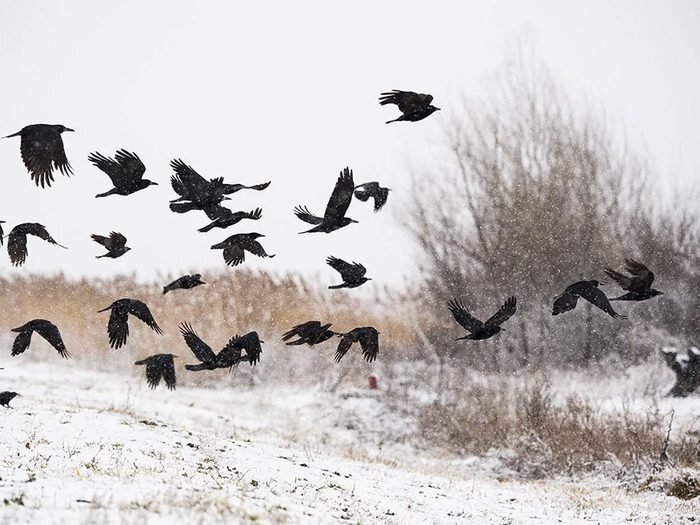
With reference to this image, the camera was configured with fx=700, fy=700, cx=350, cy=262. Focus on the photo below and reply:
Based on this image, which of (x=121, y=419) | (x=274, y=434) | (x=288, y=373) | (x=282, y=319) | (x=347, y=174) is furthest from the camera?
(x=282, y=319)

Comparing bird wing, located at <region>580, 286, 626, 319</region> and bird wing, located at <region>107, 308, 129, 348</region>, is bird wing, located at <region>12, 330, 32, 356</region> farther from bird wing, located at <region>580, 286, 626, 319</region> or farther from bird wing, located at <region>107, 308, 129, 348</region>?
bird wing, located at <region>580, 286, 626, 319</region>

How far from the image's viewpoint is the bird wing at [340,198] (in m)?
6.96

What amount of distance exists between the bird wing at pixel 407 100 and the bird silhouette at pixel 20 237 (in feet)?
12.5

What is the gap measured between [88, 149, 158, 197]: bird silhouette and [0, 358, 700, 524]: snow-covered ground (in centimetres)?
284

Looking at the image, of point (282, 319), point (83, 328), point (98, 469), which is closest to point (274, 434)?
point (282, 319)

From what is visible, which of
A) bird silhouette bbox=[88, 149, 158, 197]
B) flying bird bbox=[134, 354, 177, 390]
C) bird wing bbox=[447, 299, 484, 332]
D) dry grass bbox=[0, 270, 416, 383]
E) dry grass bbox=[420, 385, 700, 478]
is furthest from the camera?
dry grass bbox=[0, 270, 416, 383]

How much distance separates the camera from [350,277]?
755 cm

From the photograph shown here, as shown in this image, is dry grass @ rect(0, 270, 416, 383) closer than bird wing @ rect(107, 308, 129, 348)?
No

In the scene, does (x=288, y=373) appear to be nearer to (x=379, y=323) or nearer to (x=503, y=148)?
(x=379, y=323)

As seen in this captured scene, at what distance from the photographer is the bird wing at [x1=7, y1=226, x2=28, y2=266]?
742cm

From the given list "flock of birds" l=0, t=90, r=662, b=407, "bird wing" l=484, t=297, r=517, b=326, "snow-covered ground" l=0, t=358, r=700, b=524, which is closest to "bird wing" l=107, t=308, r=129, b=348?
"flock of birds" l=0, t=90, r=662, b=407

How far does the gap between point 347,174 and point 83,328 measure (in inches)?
635

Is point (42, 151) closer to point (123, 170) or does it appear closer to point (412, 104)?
point (123, 170)

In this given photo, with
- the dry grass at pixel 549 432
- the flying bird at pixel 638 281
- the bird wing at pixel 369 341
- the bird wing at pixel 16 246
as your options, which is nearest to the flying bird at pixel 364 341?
the bird wing at pixel 369 341
